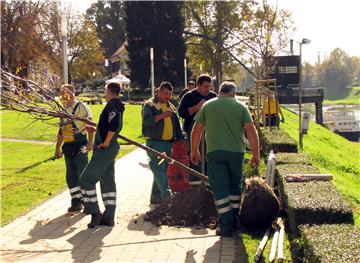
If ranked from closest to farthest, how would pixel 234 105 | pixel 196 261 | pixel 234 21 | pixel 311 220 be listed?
pixel 311 220 < pixel 196 261 < pixel 234 105 < pixel 234 21

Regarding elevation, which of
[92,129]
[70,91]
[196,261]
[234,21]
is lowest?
[196,261]

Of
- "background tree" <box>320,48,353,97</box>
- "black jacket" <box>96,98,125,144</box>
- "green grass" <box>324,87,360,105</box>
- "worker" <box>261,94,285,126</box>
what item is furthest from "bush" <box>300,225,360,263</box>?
"background tree" <box>320,48,353,97</box>

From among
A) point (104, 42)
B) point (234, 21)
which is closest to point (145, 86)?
point (234, 21)

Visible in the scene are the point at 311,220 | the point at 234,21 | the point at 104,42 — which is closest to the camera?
the point at 311,220

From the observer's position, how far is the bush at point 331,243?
3.75 meters

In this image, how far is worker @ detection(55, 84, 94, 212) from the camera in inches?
295

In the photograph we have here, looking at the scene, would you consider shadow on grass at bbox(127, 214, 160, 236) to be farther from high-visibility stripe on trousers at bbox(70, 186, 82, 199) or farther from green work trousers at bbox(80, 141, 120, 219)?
high-visibility stripe on trousers at bbox(70, 186, 82, 199)

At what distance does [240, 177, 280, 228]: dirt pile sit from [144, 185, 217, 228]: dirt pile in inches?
28.5

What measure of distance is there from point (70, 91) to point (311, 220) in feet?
13.5

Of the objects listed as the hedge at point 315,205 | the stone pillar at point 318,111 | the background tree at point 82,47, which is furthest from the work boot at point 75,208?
the background tree at point 82,47

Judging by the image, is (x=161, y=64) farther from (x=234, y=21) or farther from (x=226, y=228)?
(x=226, y=228)

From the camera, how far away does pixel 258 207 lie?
6.14 metres

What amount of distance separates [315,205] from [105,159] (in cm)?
292

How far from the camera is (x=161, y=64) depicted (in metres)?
46.7
